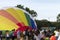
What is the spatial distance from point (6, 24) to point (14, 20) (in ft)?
4.10

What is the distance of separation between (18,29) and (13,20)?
190 centimetres

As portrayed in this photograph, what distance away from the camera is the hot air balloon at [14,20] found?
83.3ft

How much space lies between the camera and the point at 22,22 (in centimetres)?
2636

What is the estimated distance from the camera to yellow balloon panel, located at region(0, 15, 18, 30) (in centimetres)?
2527

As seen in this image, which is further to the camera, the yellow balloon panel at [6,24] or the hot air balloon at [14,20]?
the hot air balloon at [14,20]

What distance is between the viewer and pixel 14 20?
87.6 feet

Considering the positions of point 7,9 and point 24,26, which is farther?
point 7,9

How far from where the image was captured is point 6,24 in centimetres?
2564

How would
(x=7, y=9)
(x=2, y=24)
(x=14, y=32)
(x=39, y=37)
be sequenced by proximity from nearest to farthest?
(x=39, y=37), (x=14, y=32), (x=2, y=24), (x=7, y=9)

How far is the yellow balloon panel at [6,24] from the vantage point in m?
25.3

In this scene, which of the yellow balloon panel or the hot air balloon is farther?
the hot air balloon

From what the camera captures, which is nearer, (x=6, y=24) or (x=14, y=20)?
(x=6, y=24)

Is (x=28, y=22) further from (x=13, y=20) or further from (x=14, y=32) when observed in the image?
(x=14, y=32)

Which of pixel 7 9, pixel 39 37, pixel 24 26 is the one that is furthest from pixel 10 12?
pixel 39 37
